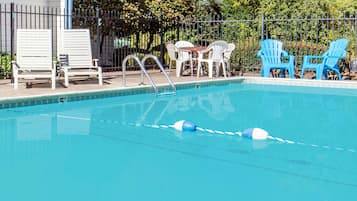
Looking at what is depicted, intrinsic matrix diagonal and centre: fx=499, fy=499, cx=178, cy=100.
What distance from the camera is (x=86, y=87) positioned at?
9.20m

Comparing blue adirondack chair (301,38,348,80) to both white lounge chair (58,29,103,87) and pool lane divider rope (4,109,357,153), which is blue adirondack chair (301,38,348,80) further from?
pool lane divider rope (4,109,357,153)

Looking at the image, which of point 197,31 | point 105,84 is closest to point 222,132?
point 105,84

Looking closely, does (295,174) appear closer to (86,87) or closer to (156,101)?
(156,101)

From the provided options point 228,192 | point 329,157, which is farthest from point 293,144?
point 228,192

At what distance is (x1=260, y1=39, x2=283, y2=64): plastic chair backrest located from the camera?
11844 mm

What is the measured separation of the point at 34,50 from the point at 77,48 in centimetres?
94

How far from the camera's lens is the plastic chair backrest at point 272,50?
38.9ft

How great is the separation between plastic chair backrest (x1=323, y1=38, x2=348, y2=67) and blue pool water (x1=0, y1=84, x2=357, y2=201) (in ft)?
9.05

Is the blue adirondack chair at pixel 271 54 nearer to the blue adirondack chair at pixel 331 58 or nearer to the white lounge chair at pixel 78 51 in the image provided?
the blue adirondack chair at pixel 331 58

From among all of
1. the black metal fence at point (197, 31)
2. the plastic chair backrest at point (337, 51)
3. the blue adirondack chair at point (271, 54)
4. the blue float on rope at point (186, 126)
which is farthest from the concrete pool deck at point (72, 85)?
the blue float on rope at point (186, 126)

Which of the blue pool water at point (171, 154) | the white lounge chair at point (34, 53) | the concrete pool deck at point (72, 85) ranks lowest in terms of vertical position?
the blue pool water at point (171, 154)

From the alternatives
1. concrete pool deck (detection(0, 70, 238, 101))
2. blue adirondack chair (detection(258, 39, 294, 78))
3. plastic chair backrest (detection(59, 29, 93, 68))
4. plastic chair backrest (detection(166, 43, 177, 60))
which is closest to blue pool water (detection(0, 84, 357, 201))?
concrete pool deck (detection(0, 70, 238, 101))

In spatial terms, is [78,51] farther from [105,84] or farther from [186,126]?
[186,126]

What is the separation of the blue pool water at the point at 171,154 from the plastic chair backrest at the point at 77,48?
1550mm
